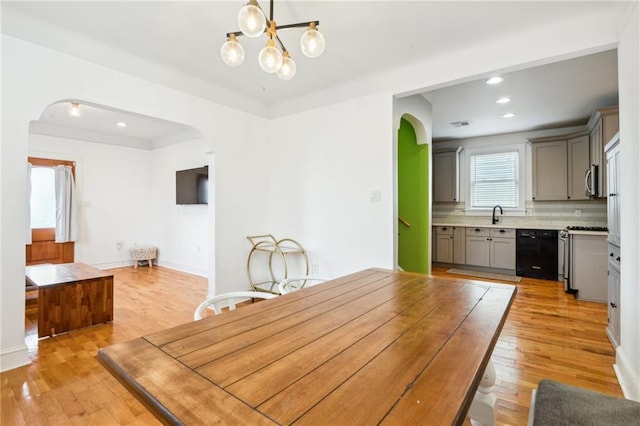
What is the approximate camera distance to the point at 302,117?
384cm

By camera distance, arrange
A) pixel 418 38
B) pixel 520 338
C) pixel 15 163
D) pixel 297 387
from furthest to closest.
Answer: pixel 520 338, pixel 418 38, pixel 15 163, pixel 297 387

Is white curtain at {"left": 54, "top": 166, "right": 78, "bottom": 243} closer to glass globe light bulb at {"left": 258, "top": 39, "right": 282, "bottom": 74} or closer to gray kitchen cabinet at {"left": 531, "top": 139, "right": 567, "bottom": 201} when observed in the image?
glass globe light bulb at {"left": 258, "top": 39, "right": 282, "bottom": 74}

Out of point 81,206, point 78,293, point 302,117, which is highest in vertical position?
point 302,117

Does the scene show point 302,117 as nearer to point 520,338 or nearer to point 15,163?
point 15,163

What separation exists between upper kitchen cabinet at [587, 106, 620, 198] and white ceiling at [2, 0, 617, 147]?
0.26 meters

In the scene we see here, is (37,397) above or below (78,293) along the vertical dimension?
below

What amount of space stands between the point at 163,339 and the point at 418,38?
273cm

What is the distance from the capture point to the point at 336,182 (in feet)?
11.7

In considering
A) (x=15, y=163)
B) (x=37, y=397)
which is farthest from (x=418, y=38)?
(x=37, y=397)

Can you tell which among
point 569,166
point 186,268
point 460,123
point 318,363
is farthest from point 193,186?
point 569,166

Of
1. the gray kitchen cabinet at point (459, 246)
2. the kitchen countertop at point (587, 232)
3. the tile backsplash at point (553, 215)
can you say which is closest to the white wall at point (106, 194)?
the gray kitchen cabinet at point (459, 246)

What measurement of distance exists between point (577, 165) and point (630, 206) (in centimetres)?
360

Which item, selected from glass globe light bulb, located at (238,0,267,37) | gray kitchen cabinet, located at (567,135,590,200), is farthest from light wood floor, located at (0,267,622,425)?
glass globe light bulb, located at (238,0,267,37)

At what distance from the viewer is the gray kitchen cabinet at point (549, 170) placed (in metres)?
5.00
